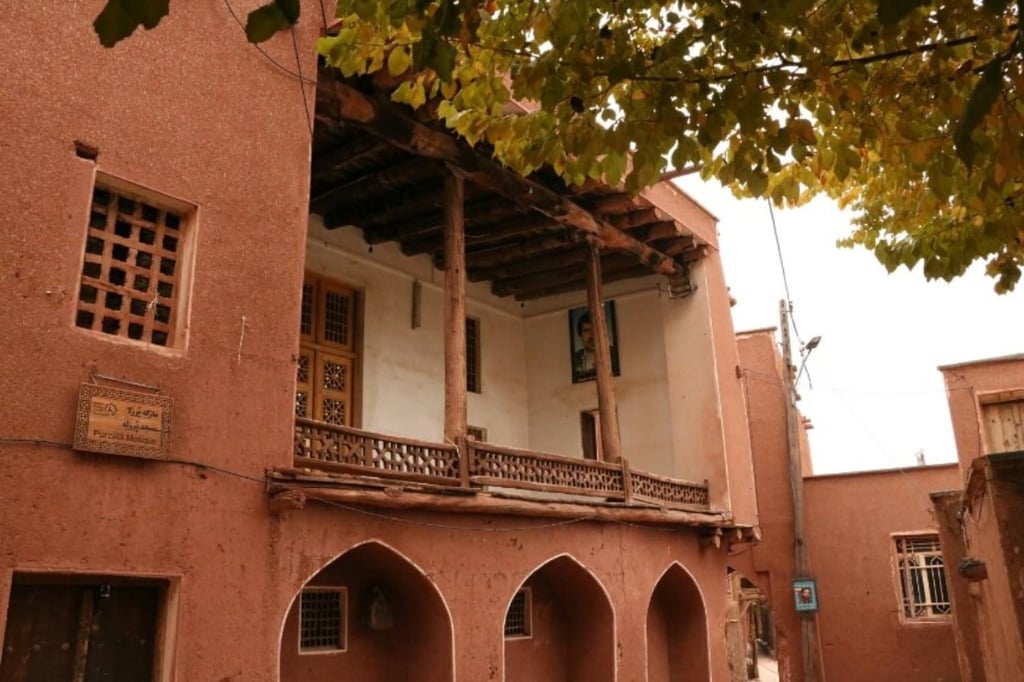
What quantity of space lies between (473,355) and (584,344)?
225 cm

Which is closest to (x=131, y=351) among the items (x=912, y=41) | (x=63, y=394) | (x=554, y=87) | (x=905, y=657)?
(x=63, y=394)

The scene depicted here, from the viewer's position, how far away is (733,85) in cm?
476

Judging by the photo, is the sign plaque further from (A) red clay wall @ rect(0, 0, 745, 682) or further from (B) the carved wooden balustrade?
(B) the carved wooden balustrade

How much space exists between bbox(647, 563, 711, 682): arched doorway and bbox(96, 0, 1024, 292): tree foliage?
11091 millimetres

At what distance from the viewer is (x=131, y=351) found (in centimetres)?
751

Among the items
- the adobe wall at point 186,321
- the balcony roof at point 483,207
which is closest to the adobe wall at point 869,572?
the balcony roof at point 483,207

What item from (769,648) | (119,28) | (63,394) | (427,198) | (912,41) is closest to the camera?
(119,28)

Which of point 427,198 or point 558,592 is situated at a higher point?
point 427,198

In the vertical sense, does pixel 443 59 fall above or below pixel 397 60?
below

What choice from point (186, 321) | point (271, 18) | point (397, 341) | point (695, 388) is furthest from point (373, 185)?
point (271, 18)

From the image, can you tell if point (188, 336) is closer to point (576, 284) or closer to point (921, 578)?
point (576, 284)

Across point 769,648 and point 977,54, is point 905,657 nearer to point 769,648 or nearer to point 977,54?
point 977,54

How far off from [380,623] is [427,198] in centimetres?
613

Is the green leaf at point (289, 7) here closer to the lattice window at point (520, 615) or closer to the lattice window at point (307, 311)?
the lattice window at point (307, 311)
